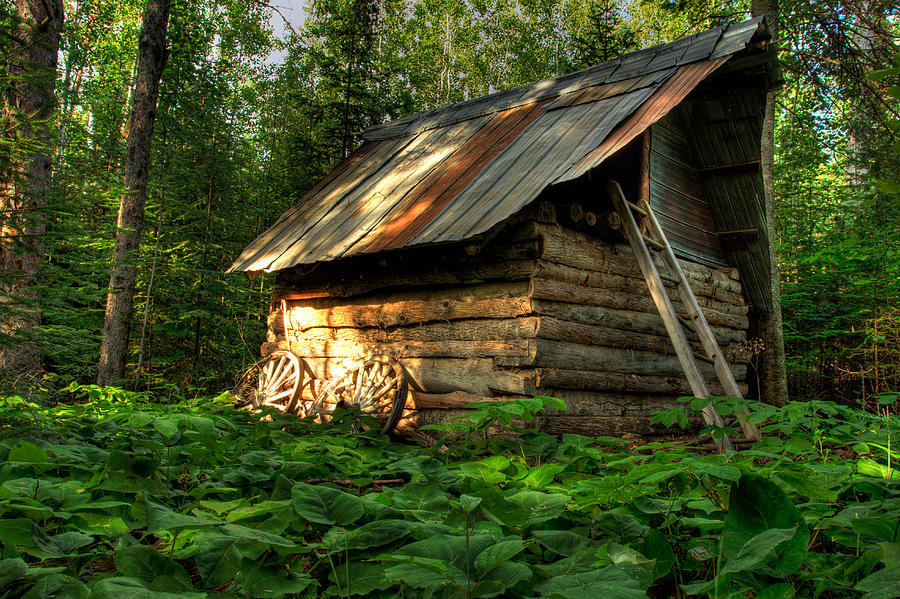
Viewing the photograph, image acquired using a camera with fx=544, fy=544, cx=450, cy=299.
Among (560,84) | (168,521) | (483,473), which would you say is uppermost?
(560,84)

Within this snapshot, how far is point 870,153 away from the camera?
11.5 metres

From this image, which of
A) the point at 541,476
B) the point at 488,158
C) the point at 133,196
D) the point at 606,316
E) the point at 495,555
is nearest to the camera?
the point at 495,555

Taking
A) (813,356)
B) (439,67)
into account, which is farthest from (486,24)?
(813,356)

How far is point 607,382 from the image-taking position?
609 centimetres

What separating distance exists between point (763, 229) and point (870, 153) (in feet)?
16.7

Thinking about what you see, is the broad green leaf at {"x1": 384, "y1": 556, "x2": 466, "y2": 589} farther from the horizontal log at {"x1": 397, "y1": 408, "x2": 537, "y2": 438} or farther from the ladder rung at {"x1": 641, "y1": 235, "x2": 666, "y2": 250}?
the ladder rung at {"x1": 641, "y1": 235, "x2": 666, "y2": 250}

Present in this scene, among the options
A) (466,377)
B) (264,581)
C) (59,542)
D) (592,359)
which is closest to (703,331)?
(592,359)

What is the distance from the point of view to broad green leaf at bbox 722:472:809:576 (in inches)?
51.3

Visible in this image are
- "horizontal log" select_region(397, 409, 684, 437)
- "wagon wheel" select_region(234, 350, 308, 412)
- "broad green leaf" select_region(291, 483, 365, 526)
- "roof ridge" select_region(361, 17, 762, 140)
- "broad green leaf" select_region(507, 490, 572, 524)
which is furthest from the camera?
"roof ridge" select_region(361, 17, 762, 140)

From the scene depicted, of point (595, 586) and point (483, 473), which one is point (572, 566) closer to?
point (595, 586)

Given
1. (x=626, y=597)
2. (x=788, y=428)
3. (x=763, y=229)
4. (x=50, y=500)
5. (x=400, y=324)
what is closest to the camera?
(x=626, y=597)

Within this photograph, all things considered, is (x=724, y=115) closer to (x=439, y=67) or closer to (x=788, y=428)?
(x=788, y=428)

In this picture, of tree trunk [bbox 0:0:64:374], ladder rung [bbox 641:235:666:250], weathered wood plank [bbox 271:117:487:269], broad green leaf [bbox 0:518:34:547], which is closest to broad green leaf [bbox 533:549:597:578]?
broad green leaf [bbox 0:518:34:547]

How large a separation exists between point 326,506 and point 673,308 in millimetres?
5637
